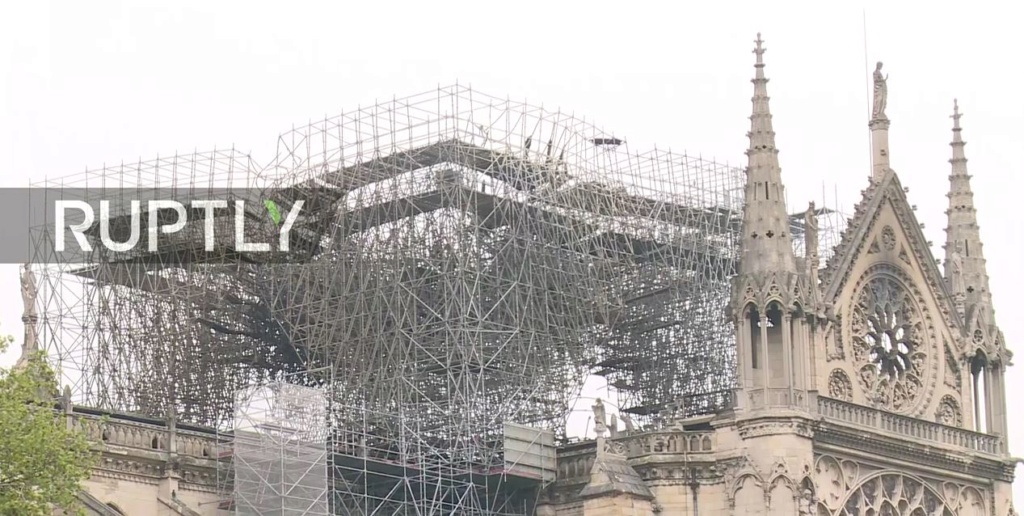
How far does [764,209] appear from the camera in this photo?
70250 mm

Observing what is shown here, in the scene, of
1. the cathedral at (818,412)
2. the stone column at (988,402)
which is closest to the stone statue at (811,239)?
the cathedral at (818,412)

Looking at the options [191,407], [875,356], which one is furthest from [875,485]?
[191,407]

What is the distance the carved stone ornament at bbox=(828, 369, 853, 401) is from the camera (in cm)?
7056

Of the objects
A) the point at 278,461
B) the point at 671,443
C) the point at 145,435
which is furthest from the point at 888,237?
the point at 145,435

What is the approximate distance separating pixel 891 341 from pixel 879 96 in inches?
327

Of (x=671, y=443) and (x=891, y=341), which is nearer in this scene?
(x=671, y=443)

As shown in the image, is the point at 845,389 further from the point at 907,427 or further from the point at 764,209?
the point at 764,209

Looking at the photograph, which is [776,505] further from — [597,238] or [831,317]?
[597,238]

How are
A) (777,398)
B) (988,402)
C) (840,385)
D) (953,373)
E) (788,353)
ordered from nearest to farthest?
(777,398) → (788,353) → (840,385) → (953,373) → (988,402)

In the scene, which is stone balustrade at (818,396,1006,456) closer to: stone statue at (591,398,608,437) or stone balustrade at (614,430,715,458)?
stone balustrade at (614,430,715,458)

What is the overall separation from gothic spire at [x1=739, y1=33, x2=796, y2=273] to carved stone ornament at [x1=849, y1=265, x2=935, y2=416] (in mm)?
4200

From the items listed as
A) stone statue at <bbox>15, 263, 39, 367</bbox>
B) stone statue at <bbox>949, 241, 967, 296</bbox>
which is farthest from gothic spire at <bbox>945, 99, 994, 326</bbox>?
stone statue at <bbox>15, 263, 39, 367</bbox>

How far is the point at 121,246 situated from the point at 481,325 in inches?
610

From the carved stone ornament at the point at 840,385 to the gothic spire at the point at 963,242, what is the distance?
7219 mm
